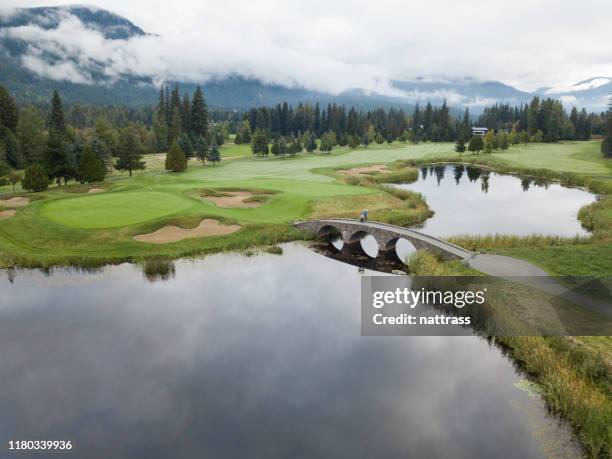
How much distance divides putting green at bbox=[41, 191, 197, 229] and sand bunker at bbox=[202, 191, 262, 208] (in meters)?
3.59

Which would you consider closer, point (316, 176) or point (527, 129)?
point (316, 176)

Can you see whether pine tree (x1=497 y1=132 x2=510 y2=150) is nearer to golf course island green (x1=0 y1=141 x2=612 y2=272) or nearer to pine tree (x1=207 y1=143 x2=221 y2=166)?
golf course island green (x1=0 y1=141 x2=612 y2=272)

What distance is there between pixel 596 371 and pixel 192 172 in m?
79.9

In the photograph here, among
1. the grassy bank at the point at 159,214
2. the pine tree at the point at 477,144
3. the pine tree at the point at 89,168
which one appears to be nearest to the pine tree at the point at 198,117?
the grassy bank at the point at 159,214

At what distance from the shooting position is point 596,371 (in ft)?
63.5

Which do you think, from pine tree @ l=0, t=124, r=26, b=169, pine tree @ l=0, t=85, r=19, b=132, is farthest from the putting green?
pine tree @ l=0, t=85, r=19, b=132

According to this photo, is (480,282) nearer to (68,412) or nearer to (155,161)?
(68,412)

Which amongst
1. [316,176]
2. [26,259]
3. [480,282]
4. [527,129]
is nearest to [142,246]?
[26,259]

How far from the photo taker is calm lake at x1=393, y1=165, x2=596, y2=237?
48.9 meters

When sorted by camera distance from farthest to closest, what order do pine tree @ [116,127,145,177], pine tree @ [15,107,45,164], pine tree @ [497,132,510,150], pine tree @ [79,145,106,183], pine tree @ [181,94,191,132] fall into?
1. pine tree @ [497,132,510,150]
2. pine tree @ [181,94,191,132]
3. pine tree @ [15,107,45,164]
4. pine tree @ [116,127,145,177]
5. pine tree @ [79,145,106,183]

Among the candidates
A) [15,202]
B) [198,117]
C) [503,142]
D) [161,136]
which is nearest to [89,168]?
[15,202]

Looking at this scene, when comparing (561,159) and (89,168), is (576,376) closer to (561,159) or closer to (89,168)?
(89,168)

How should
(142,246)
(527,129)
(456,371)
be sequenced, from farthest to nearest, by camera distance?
(527,129) < (142,246) < (456,371)

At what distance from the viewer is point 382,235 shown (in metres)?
40.8
